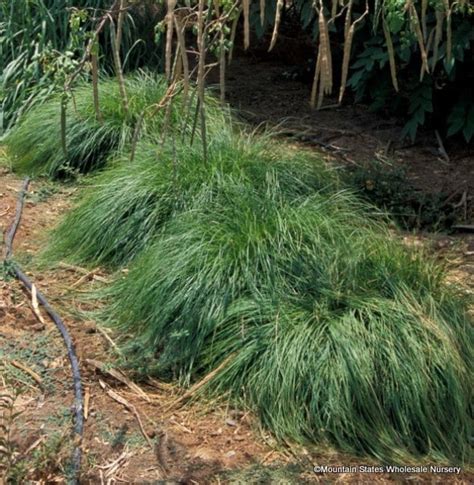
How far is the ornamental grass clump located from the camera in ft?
13.0

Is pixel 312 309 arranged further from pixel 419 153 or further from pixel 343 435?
pixel 419 153

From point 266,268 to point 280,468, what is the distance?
1008 mm

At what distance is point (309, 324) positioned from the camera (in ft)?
13.7

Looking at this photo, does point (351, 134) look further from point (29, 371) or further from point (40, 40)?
point (29, 371)

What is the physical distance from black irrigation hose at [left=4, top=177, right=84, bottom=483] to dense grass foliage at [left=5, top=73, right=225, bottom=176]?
1.20 feet

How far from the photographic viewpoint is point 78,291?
5180 millimetres

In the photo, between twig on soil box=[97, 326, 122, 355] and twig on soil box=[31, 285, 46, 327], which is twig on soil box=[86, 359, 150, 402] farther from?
twig on soil box=[31, 285, 46, 327]

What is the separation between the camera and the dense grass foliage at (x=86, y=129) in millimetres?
6609

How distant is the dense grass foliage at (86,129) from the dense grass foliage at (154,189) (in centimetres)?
71

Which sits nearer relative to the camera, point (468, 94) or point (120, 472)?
point (120, 472)

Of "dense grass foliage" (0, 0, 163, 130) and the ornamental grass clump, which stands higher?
"dense grass foliage" (0, 0, 163, 130)

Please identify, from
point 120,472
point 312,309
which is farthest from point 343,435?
point 120,472

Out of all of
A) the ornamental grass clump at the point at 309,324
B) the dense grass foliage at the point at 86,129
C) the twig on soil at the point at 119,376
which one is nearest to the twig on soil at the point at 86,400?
the twig on soil at the point at 119,376

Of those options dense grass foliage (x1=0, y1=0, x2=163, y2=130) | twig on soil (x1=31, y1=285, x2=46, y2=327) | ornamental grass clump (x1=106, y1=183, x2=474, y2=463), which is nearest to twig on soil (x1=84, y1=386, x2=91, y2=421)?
ornamental grass clump (x1=106, y1=183, x2=474, y2=463)
